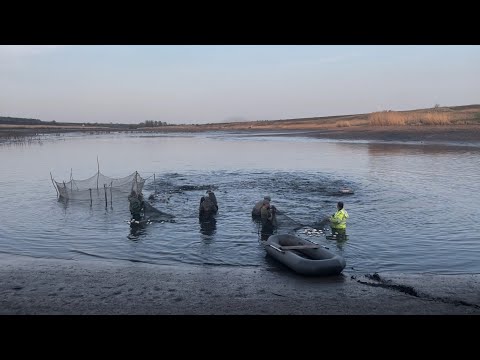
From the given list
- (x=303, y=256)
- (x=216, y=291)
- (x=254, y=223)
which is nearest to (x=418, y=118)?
(x=254, y=223)

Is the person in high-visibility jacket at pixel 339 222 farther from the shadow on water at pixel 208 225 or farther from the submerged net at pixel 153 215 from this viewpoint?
the submerged net at pixel 153 215

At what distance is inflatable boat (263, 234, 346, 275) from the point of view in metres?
14.8

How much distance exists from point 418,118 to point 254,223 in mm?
62675

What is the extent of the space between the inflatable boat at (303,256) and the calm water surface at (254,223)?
30.7 inches

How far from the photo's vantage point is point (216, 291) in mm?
13234

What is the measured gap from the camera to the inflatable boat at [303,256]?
14.8 meters

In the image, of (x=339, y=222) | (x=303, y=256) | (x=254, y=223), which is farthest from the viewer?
(x=254, y=223)

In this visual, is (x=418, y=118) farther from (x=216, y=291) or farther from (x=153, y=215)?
(x=216, y=291)

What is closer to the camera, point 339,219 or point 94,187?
point 339,219

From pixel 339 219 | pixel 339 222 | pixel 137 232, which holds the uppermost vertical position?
pixel 339 219
